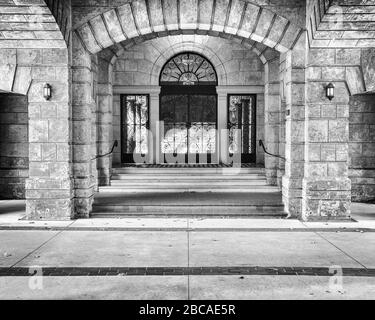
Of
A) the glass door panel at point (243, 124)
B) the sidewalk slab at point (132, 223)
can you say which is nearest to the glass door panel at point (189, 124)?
the glass door panel at point (243, 124)

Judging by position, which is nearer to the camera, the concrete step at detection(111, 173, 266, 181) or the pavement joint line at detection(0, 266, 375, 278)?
the pavement joint line at detection(0, 266, 375, 278)

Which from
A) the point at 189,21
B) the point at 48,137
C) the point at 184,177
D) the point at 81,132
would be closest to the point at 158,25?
the point at 189,21

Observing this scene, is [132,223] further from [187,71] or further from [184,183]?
[187,71]

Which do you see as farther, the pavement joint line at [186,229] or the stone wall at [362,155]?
the stone wall at [362,155]

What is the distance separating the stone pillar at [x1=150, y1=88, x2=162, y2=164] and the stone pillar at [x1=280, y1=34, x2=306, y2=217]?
19.4ft

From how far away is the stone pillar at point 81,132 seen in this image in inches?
394

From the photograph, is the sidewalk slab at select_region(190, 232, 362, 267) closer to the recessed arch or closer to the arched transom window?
the recessed arch

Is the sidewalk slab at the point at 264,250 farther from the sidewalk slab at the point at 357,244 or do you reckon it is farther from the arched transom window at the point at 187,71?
the arched transom window at the point at 187,71

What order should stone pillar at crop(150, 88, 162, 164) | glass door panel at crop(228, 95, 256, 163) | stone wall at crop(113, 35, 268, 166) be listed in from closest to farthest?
stone wall at crop(113, 35, 268, 166) → stone pillar at crop(150, 88, 162, 164) → glass door panel at crop(228, 95, 256, 163)

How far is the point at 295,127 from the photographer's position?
9.95m

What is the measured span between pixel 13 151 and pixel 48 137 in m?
3.46

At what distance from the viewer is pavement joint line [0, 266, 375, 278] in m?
5.93

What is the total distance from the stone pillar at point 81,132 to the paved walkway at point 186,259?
60cm

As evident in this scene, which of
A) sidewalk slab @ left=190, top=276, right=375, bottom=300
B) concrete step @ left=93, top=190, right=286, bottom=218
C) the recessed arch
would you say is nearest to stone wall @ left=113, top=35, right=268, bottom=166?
concrete step @ left=93, top=190, right=286, bottom=218
